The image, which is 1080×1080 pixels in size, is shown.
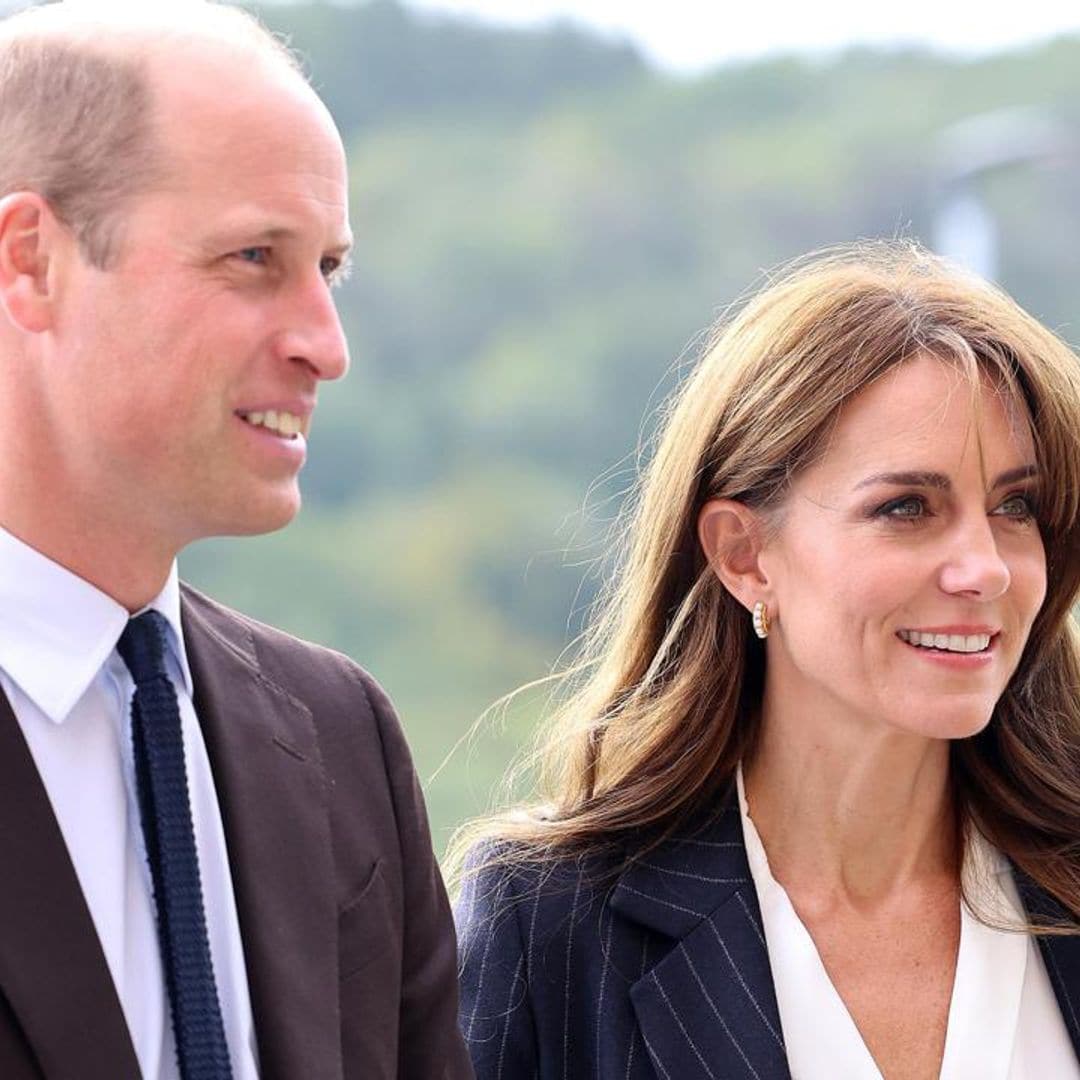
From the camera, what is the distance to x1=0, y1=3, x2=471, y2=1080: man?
1958 mm

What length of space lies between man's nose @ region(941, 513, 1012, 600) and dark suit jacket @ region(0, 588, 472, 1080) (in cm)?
82

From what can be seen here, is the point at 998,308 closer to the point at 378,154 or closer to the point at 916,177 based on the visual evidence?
the point at 378,154

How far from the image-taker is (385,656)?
17.0m

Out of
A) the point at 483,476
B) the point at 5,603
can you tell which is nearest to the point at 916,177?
the point at 483,476

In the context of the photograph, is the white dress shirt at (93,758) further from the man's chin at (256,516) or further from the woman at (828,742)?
the woman at (828,742)

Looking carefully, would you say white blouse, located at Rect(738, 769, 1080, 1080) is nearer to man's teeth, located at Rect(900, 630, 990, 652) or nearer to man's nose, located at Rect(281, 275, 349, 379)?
man's teeth, located at Rect(900, 630, 990, 652)

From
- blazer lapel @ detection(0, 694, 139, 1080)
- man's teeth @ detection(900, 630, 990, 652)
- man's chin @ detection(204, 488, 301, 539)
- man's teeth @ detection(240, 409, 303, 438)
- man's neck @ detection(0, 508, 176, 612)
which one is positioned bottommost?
blazer lapel @ detection(0, 694, 139, 1080)

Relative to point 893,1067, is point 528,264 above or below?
above

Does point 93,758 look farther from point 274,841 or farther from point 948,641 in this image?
point 948,641

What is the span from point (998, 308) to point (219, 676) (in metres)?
1.38

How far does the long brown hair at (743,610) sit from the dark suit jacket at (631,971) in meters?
0.07

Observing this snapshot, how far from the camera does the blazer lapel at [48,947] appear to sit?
1.86 m

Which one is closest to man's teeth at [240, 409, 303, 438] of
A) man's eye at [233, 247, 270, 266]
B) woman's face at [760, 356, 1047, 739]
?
man's eye at [233, 247, 270, 266]

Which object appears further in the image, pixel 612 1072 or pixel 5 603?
pixel 612 1072
